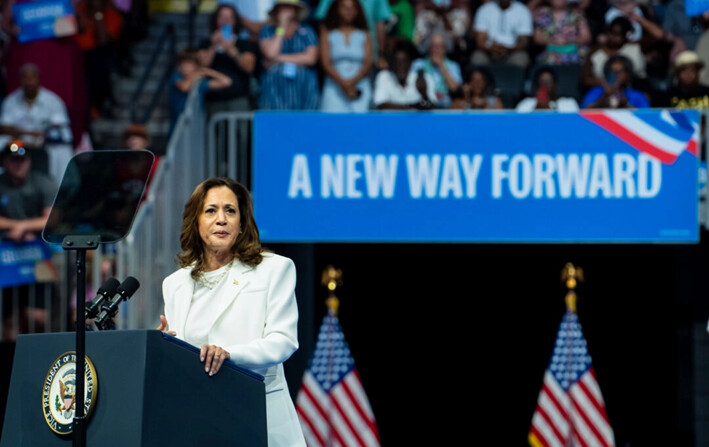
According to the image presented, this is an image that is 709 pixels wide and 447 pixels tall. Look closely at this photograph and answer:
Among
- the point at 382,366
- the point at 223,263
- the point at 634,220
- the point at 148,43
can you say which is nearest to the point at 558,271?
the point at 382,366

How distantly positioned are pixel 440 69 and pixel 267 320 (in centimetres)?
777

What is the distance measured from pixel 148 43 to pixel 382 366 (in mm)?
4415

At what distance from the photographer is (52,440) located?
364 centimetres

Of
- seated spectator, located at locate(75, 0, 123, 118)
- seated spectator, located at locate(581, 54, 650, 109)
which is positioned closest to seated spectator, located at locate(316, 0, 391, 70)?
seated spectator, located at locate(581, 54, 650, 109)

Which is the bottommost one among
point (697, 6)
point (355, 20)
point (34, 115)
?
point (34, 115)

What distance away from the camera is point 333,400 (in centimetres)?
1235

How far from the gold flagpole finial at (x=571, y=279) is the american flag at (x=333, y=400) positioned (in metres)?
2.17

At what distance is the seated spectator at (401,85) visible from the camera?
11109 millimetres

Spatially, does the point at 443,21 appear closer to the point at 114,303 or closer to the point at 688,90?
the point at 688,90

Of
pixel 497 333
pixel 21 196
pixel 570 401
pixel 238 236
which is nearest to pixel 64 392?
pixel 238 236

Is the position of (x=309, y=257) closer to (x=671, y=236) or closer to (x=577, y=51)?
(x=577, y=51)

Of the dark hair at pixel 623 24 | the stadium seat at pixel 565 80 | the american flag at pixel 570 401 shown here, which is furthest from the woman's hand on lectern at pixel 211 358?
the dark hair at pixel 623 24

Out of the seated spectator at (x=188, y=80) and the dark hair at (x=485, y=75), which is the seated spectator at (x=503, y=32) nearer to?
the dark hair at (x=485, y=75)

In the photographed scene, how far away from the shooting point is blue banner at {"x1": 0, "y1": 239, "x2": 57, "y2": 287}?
987cm
